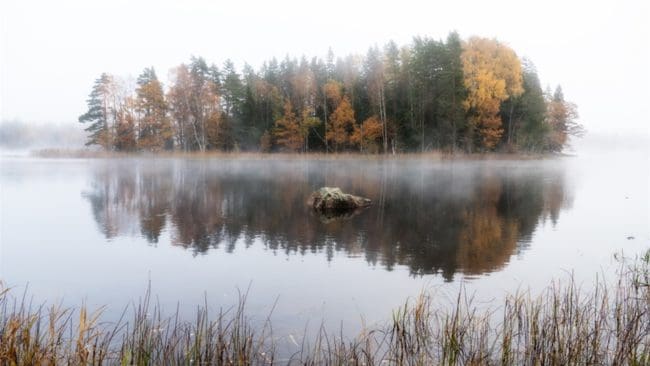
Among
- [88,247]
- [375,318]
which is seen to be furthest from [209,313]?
[88,247]

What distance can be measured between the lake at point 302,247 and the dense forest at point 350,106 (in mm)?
31644

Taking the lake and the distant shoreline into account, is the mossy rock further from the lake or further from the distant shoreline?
the distant shoreline

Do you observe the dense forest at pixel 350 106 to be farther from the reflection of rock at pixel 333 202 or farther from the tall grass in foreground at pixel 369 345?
the tall grass in foreground at pixel 369 345

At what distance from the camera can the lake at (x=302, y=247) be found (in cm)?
927

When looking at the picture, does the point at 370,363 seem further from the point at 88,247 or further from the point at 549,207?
the point at 549,207

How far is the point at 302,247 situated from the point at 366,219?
212 inches

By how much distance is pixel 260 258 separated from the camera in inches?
486

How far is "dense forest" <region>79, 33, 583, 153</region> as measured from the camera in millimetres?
57281

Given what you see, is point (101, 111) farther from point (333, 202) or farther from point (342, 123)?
point (333, 202)

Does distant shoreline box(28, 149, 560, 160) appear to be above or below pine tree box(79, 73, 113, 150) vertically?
below

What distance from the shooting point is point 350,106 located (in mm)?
62031

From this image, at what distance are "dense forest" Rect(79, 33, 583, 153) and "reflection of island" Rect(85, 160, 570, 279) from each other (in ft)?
87.5

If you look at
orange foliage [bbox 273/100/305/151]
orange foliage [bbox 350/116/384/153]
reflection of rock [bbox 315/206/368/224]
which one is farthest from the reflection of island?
orange foliage [bbox 273/100/305/151]

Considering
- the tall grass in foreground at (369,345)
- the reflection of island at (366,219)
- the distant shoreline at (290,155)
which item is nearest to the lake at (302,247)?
the reflection of island at (366,219)
